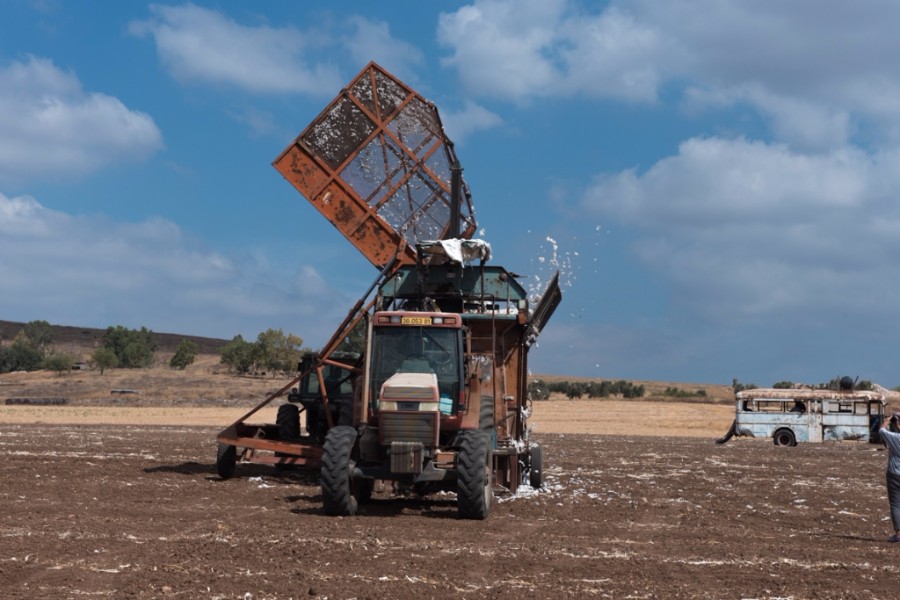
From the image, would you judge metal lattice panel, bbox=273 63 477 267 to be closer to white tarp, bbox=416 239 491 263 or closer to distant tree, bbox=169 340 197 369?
white tarp, bbox=416 239 491 263

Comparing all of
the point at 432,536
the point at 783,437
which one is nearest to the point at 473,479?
the point at 432,536

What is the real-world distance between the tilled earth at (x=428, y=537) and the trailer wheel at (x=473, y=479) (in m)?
0.21

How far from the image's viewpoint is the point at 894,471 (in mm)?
13078

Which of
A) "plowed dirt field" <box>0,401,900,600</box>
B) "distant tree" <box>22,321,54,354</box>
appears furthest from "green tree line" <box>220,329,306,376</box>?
"plowed dirt field" <box>0,401,900,600</box>

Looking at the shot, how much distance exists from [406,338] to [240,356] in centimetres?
8034

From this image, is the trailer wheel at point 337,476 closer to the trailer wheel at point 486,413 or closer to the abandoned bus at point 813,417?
the trailer wheel at point 486,413

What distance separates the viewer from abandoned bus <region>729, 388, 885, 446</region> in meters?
35.7

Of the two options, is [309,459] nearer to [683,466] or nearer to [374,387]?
[374,387]

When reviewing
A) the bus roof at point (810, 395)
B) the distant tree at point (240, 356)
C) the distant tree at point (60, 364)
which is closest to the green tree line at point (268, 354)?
the distant tree at point (240, 356)

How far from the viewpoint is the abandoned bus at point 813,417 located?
35719mm

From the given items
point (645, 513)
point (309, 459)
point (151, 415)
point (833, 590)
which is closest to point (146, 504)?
point (309, 459)

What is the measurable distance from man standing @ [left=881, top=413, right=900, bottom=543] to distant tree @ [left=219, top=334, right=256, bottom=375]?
8101cm

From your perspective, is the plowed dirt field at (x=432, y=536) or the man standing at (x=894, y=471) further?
the man standing at (x=894, y=471)

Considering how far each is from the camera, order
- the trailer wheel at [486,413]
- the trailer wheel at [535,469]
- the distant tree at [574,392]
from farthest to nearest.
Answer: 1. the distant tree at [574,392]
2. the trailer wheel at [535,469]
3. the trailer wheel at [486,413]
